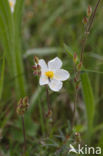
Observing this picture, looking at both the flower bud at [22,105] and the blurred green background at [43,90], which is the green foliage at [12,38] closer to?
the blurred green background at [43,90]

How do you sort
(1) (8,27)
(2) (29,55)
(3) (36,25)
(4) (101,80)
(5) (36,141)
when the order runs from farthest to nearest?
(3) (36,25), (4) (101,80), (2) (29,55), (1) (8,27), (5) (36,141)

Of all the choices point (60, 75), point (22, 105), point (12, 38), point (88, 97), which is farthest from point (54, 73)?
point (12, 38)

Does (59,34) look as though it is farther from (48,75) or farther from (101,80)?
(48,75)

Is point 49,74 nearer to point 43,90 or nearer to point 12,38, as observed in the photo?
point 43,90

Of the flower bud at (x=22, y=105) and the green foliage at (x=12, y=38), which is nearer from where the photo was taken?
the flower bud at (x=22, y=105)

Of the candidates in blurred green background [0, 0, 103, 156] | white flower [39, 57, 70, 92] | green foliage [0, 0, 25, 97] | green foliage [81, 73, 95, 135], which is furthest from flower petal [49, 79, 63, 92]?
green foliage [0, 0, 25, 97]

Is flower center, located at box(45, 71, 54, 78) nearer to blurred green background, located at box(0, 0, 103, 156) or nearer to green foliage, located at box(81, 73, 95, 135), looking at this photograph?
blurred green background, located at box(0, 0, 103, 156)

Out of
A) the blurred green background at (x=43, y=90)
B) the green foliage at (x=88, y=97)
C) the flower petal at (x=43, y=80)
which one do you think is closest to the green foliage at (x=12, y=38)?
the blurred green background at (x=43, y=90)

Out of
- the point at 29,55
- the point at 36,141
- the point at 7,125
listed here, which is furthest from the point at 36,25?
the point at 36,141
